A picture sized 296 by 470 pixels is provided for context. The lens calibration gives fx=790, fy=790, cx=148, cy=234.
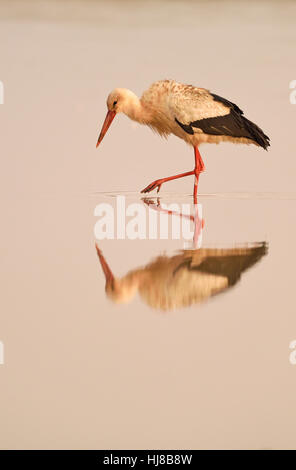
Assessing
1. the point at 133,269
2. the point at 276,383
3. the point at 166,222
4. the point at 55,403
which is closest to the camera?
the point at 55,403

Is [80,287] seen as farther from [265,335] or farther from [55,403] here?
[55,403]

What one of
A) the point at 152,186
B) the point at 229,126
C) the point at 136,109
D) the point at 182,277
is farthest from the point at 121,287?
the point at 136,109

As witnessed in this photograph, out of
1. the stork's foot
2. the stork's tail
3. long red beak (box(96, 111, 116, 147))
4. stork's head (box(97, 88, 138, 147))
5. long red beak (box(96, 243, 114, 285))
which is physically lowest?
long red beak (box(96, 243, 114, 285))

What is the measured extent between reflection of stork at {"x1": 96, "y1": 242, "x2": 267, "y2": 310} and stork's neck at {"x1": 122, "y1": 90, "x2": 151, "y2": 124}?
113 inches

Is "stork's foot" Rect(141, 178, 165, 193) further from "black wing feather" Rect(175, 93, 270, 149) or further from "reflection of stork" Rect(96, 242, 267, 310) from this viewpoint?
"reflection of stork" Rect(96, 242, 267, 310)

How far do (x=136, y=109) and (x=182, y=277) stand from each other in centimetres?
358

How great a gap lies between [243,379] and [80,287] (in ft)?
4.39

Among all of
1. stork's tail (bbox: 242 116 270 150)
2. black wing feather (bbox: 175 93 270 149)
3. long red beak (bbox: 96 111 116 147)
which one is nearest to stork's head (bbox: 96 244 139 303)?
black wing feather (bbox: 175 93 270 149)

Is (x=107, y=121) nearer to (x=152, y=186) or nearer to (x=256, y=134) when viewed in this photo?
(x=152, y=186)

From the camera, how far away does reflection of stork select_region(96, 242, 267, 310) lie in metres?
3.73

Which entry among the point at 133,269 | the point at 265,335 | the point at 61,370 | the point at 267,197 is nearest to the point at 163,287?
the point at 133,269

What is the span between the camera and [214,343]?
315cm

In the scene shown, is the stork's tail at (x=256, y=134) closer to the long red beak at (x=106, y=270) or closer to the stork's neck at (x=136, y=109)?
the stork's neck at (x=136, y=109)
